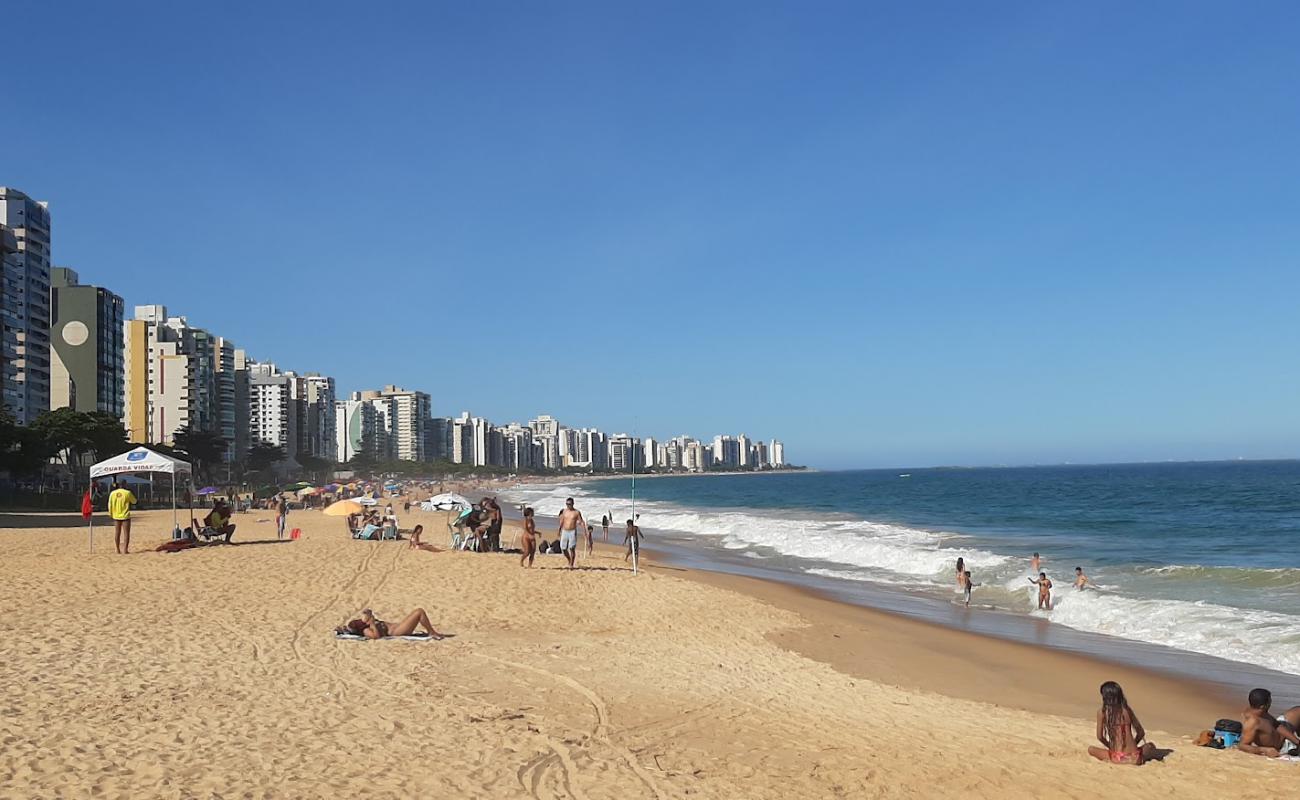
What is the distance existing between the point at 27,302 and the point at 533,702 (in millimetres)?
96096

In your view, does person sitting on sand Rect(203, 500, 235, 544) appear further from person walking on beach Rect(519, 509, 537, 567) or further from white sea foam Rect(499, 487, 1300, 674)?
white sea foam Rect(499, 487, 1300, 674)

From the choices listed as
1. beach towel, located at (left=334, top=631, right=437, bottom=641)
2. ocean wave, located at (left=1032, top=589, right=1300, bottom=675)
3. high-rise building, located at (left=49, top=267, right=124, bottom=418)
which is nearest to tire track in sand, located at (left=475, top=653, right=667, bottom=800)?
beach towel, located at (left=334, top=631, right=437, bottom=641)

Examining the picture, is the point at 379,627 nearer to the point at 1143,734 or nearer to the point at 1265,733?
the point at 1143,734

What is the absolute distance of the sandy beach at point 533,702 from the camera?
613 centimetres

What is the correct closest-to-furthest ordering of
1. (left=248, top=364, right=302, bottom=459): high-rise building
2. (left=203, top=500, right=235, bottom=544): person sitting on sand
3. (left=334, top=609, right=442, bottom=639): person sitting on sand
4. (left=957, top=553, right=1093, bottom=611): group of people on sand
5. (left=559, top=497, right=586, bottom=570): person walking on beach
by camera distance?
(left=334, top=609, right=442, bottom=639): person sitting on sand → (left=957, top=553, right=1093, bottom=611): group of people on sand → (left=559, top=497, right=586, bottom=570): person walking on beach → (left=203, top=500, right=235, bottom=544): person sitting on sand → (left=248, top=364, right=302, bottom=459): high-rise building

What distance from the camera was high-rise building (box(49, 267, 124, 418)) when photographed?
309 feet

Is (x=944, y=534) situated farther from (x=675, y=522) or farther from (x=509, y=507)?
(x=509, y=507)

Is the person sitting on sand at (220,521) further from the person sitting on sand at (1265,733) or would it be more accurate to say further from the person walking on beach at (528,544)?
the person sitting on sand at (1265,733)

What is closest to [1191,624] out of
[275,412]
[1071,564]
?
[1071,564]

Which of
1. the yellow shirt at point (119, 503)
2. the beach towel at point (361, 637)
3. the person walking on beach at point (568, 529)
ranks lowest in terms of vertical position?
the beach towel at point (361, 637)

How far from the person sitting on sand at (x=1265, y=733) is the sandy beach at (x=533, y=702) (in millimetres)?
280

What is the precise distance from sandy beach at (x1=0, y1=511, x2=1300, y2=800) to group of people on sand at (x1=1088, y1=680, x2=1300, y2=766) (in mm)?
210

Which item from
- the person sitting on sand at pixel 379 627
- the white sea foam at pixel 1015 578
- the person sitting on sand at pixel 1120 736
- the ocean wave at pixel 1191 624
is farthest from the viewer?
the white sea foam at pixel 1015 578

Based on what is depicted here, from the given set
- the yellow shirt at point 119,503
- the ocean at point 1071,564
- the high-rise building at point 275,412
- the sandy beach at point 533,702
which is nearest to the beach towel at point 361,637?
the sandy beach at point 533,702
